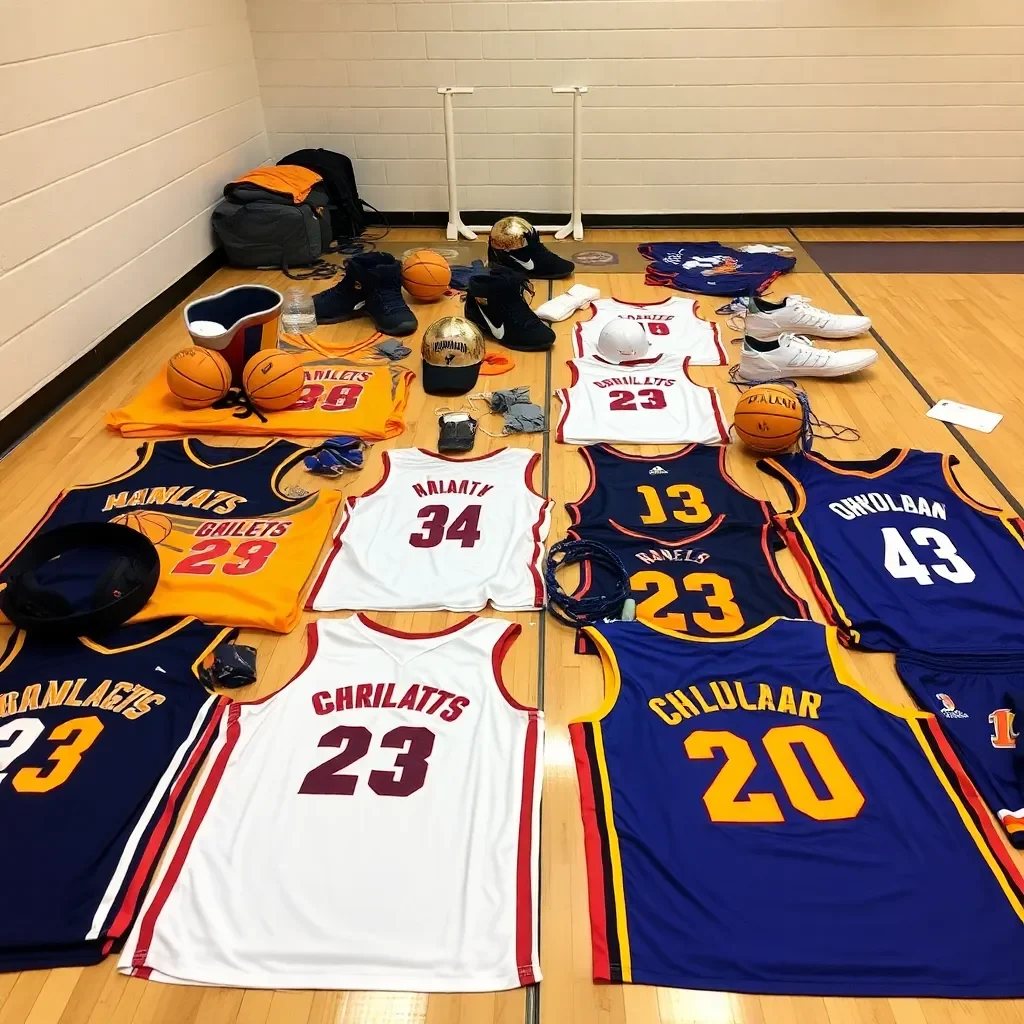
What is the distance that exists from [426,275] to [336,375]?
1.03 m

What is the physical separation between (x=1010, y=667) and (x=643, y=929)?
1144 millimetres

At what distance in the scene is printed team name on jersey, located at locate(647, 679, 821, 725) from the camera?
6.00 feet

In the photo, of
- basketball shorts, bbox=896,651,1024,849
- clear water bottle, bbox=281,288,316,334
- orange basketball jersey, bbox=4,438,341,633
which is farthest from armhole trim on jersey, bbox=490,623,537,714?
clear water bottle, bbox=281,288,316,334

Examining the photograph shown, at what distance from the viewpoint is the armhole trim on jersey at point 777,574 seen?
215 cm

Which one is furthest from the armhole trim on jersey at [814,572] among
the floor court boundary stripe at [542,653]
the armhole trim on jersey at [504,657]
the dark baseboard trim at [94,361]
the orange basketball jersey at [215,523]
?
the dark baseboard trim at [94,361]

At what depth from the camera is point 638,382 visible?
335 centimetres

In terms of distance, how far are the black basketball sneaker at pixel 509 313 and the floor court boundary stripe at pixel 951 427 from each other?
154cm

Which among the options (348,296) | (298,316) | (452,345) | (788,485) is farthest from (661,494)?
(298,316)

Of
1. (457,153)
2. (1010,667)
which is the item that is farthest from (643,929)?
(457,153)

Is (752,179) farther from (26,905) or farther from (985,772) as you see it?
(26,905)

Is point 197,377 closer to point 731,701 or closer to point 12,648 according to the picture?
point 12,648

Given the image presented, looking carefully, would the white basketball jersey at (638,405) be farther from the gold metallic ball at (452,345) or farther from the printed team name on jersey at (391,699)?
the printed team name on jersey at (391,699)

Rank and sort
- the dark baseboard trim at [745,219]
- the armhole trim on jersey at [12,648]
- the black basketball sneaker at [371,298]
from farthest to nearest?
the dark baseboard trim at [745,219] < the black basketball sneaker at [371,298] < the armhole trim on jersey at [12,648]

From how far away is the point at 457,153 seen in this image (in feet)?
17.4
